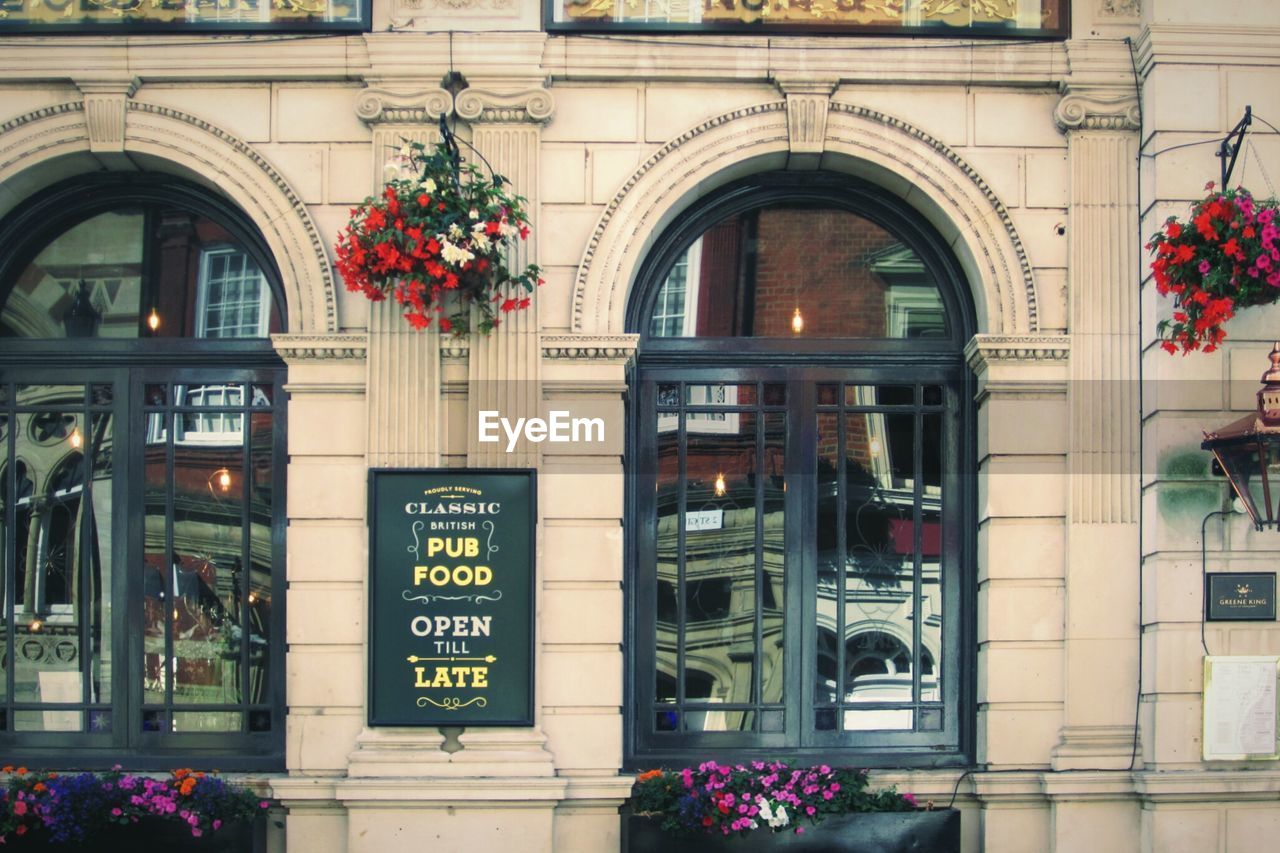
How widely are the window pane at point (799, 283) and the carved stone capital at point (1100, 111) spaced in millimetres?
1316

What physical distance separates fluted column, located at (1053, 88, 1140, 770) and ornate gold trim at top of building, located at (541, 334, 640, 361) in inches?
110

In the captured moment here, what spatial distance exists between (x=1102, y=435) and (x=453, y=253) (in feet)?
13.7

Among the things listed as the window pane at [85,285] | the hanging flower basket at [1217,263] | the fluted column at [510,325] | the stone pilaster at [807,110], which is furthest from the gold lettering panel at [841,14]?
the window pane at [85,285]

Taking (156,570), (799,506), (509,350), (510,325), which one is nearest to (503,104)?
(510,325)

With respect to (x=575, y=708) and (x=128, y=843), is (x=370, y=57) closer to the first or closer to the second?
(x=575, y=708)

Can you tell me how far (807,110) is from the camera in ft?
32.7

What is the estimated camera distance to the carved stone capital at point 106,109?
995cm

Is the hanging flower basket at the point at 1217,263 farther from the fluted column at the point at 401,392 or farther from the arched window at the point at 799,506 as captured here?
the fluted column at the point at 401,392

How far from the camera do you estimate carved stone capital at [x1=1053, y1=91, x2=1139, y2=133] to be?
32.5ft

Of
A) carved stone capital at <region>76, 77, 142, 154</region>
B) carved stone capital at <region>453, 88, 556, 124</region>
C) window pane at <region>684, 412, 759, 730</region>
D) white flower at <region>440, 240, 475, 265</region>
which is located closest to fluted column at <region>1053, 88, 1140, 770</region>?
window pane at <region>684, 412, 759, 730</region>

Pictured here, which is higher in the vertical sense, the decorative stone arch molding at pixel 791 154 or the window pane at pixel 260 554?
the decorative stone arch molding at pixel 791 154

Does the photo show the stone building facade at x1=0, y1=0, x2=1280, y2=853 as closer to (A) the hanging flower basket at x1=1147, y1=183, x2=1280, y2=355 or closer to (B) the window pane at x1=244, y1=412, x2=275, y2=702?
(B) the window pane at x1=244, y1=412, x2=275, y2=702

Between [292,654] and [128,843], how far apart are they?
1.47m

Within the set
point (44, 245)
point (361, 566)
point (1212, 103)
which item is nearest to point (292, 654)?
point (361, 566)
